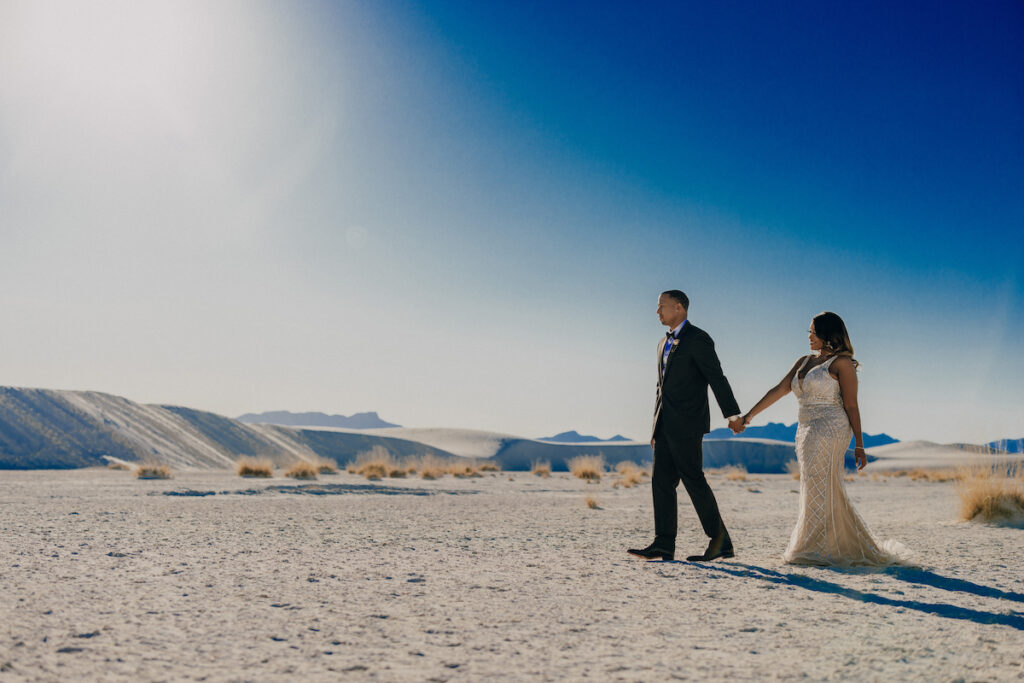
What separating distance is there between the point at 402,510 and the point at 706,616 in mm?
6403

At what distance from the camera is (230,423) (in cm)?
4669

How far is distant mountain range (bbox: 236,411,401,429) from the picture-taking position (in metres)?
178

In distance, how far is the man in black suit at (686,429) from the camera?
16.2ft

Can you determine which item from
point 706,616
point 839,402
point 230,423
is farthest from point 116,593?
point 230,423

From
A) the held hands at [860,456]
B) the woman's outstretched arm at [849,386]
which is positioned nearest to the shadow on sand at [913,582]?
the held hands at [860,456]

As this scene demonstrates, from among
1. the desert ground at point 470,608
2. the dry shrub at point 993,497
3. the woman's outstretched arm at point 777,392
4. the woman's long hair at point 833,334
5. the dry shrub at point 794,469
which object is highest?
the woman's long hair at point 833,334

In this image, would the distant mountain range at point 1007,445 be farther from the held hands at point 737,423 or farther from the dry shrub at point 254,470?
the dry shrub at point 254,470

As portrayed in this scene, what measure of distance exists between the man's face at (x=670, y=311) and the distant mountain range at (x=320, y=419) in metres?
179

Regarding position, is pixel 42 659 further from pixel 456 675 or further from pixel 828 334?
pixel 828 334

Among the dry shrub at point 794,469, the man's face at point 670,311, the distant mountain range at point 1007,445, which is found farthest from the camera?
the dry shrub at point 794,469

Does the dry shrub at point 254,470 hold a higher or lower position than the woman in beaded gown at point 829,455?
lower

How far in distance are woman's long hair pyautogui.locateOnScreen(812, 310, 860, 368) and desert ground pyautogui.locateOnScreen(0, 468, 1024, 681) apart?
1.48 meters

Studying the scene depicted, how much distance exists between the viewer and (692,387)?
16.5ft

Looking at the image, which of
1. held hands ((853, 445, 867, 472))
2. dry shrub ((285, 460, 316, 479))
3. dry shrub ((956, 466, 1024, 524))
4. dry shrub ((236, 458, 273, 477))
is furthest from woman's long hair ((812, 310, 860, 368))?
dry shrub ((236, 458, 273, 477))
